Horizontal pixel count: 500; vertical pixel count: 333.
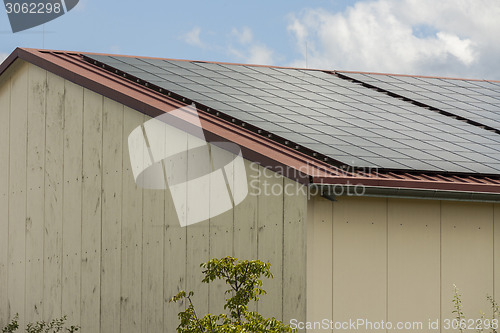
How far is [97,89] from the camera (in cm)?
1280

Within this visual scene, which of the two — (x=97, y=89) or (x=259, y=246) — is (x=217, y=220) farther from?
(x=97, y=89)

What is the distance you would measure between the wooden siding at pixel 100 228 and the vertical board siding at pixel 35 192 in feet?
0.06

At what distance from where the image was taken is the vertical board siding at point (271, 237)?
10.1 meters

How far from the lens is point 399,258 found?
34.1 feet

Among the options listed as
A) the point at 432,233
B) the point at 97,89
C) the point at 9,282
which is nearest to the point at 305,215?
the point at 432,233

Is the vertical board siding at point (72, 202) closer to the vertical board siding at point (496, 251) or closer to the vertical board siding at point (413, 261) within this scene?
the vertical board siding at point (413, 261)

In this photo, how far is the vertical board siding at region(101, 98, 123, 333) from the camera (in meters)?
12.4

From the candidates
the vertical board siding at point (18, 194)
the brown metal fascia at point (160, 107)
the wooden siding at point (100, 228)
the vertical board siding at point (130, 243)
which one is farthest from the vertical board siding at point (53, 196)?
the vertical board siding at point (130, 243)

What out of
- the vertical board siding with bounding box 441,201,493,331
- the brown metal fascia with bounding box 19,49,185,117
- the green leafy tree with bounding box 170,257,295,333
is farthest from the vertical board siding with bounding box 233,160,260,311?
the vertical board siding with bounding box 441,201,493,331

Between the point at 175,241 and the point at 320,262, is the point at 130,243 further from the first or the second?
the point at 320,262

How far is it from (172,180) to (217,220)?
3.43 feet

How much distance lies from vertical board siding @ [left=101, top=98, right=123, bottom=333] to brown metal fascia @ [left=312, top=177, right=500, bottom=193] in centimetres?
389

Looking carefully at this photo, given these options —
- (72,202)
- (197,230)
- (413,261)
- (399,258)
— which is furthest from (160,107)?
(413,261)

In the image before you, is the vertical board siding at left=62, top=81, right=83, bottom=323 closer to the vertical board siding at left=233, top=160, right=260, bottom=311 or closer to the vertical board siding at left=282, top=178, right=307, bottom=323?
the vertical board siding at left=233, top=160, right=260, bottom=311
